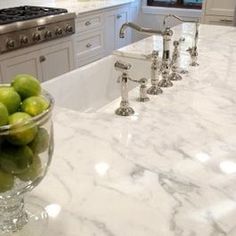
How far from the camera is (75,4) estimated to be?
381 centimetres

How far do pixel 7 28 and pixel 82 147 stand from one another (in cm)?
177

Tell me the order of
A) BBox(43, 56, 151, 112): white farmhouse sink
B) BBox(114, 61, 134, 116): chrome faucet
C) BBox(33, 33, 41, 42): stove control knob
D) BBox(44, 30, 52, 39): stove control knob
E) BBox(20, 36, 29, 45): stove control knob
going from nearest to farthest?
1. BBox(114, 61, 134, 116): chrome faucet
2. BBox(43, 56, 151, 112): white farmhouse sink
3. BBox(20, 36, 29, 45): stove control knob
4. BBox(33, 33, 41, 42): stove control knob
5. BBox(44, 30, 52, 39): stove control knob

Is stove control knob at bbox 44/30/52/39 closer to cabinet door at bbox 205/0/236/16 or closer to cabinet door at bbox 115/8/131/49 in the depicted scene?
cabinet door at bbox 115/8/131/49

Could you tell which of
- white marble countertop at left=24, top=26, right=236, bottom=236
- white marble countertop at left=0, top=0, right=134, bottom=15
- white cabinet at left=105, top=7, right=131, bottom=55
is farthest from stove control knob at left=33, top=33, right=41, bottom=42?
white marble countertop at left=24, top=26, right=236, bottom=236

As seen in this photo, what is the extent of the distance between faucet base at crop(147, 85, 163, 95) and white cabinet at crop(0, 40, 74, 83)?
150 cm

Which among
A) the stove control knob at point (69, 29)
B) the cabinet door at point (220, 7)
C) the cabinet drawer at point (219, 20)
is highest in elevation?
the cabinet door at point (220, 7)

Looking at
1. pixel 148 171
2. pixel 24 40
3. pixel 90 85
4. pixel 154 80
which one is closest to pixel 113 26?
pixel 24 40

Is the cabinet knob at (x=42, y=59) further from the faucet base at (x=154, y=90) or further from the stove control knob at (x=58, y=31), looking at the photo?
the faucet base at (x=154, y=90)

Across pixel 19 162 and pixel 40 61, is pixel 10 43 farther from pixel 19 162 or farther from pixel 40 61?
pixel 19 162

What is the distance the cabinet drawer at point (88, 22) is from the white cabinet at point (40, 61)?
0.26 metres

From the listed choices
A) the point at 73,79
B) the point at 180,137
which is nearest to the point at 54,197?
the point at 180,137

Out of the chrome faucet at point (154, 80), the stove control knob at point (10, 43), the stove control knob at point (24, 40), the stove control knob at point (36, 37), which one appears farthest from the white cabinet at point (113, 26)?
the chrome faucet at point (154, 80)

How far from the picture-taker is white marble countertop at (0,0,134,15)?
335cm

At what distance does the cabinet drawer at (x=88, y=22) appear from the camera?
3412 millimetres
